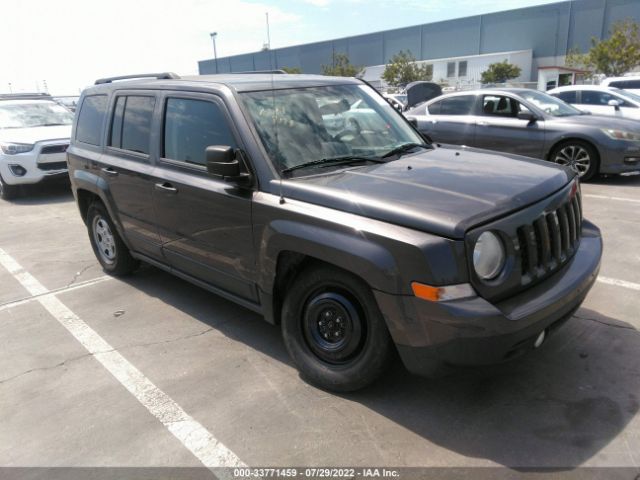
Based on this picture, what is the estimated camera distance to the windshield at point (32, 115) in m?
10.4

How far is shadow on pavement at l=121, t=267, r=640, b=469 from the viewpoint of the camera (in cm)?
262

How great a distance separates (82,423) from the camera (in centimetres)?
303

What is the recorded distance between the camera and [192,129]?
3.79 meters

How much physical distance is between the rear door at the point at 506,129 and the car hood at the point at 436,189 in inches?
229

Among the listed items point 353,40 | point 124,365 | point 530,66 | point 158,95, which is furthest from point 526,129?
point 353,40

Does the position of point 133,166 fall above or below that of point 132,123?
below

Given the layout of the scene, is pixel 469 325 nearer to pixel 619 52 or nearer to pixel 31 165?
pixel 31 165

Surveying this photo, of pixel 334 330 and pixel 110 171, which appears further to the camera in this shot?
pixel 110 171

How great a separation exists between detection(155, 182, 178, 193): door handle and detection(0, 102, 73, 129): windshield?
8.04 meters

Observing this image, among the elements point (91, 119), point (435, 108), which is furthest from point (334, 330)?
point (435, 108)

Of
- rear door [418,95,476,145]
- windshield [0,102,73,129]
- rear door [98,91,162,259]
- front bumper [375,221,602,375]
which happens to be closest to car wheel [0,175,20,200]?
windshield [0,102,73,129]

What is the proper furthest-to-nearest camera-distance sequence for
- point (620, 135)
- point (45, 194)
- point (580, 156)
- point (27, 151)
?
point (45, 194), point (27, 151), point (580, 156), point (620, 135)

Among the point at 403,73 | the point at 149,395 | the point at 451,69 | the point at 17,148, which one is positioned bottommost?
the point at 149,395

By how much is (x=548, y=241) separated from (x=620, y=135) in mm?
6858
